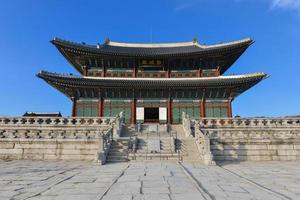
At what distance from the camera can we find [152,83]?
80.4 feet

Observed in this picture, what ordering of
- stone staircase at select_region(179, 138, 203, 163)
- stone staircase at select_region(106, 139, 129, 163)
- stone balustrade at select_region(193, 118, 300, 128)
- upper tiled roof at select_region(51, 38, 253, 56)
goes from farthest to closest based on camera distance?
upper tiled roof at select_region(51, 38, 253, 56), stone balustrade at select_region(193, 118, 300, 128), stone staircase at select_region(179, 138, 203, 163), stone staircase at select_region(106, 139, 129, 163)

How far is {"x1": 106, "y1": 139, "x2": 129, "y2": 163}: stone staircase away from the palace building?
9.94 meters

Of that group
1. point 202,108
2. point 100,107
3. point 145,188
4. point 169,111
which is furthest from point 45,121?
point 202,108

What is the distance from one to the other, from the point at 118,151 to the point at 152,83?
37.4 feet

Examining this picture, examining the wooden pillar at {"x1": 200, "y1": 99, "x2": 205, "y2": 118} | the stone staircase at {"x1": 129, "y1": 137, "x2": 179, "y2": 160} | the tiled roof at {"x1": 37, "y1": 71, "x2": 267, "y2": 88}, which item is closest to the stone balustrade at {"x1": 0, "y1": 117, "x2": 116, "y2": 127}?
the stone staircase at {"x1": 129, "y1": 137, "x2": 179, "y2": 160}

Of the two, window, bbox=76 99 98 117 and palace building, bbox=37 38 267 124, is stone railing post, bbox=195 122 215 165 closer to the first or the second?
palace building, bbox=37 38 267 124

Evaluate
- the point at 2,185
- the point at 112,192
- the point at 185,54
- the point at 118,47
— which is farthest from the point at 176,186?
the point at 118,47

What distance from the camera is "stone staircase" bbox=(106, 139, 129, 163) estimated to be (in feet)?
44.5

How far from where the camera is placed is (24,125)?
1808 cm

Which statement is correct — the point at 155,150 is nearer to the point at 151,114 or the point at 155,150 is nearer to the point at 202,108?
the point at 202,108

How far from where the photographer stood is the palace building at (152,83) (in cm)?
2439

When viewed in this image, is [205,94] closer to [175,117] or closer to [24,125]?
[175,117]

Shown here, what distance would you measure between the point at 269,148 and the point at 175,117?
473 inches

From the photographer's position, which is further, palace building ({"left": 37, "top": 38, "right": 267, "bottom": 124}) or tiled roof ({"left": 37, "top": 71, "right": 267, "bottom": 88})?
palace building ({"left": 37, "top": 38, "right": 267, "bottom": 124})
